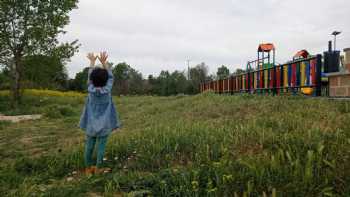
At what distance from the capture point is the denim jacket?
138 inches

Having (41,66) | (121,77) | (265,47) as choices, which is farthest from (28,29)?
(121,77)

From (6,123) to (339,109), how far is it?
9.40 m

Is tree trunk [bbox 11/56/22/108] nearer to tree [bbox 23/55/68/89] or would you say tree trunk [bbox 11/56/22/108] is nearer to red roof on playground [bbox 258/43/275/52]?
tree [bbox 23/55/68/89]

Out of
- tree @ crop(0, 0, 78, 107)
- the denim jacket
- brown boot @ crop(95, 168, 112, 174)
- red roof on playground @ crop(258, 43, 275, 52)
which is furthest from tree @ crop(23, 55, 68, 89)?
brown boot @ crop(95, 168, 112, 174)

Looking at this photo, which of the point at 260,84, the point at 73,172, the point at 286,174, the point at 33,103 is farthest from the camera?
the point at 33,103

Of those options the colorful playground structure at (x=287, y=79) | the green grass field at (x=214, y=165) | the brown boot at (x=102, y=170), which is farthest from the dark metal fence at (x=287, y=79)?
the brown boot at (x=102, y=170)

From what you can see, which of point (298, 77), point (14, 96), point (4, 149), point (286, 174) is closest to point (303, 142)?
point (286, 174)

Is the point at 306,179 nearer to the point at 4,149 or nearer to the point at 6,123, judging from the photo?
the point at 4,149

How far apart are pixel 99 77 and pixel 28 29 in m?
15.7

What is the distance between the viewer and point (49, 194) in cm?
258

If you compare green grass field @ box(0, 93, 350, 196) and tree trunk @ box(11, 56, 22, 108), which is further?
tree trunk @ box(11, 56, 22, 108)

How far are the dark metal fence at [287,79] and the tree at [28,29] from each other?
11.6 metres

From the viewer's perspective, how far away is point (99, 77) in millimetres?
3547

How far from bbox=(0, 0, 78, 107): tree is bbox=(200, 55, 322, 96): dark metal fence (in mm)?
11563
